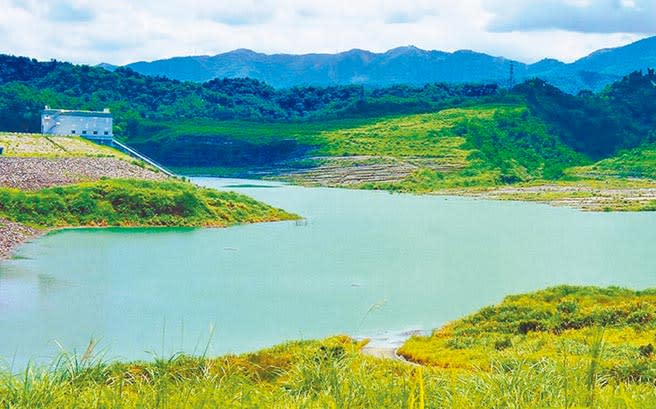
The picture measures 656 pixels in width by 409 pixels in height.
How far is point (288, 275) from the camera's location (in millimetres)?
37188

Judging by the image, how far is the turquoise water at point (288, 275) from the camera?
26859 millimetres

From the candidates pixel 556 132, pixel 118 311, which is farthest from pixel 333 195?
pixel 118 311

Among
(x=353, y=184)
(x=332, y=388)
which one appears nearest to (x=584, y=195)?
(x=353, y=184)

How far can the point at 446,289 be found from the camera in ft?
115

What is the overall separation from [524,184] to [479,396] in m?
81.8

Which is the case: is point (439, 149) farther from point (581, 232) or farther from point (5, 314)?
point (5, 314)

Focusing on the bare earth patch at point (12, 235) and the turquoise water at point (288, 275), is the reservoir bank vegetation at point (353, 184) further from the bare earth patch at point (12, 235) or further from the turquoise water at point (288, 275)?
the turquoise water at point (288, 275)

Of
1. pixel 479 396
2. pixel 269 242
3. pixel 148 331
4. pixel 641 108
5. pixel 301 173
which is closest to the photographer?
pixel 479 396

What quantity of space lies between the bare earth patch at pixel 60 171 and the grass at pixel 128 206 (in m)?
2.52

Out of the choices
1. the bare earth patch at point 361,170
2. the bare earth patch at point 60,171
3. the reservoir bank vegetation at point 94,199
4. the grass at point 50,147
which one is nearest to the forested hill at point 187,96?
the bare earth patch at point 361,170

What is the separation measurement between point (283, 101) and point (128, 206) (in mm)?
91031

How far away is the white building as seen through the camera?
79.4 m

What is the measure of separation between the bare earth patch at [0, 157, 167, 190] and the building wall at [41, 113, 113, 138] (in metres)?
13.3

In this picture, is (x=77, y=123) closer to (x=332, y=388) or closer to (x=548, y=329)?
(x=548, y=329)
